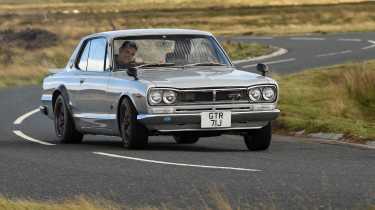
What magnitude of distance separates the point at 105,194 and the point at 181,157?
3767mm

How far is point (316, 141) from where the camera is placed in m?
16.7

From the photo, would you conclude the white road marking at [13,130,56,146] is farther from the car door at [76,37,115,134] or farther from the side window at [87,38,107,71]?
the side window at [87,38,107,71]

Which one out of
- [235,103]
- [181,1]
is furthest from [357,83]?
[181,1]

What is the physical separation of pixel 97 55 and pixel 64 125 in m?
1.19

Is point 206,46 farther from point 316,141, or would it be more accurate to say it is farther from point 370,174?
point 370,174

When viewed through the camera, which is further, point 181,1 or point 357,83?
point 181,1

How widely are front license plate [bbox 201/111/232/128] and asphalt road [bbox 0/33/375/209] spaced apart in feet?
1.14

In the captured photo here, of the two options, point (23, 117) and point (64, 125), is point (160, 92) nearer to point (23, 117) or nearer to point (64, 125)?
point (64, 125)

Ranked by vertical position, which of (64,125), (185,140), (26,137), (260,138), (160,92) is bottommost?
(26,137)

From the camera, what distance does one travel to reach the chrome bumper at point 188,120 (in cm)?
1464

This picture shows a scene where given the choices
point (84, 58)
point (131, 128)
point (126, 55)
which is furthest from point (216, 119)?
point (84, 58)

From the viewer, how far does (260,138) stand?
50.0 ft

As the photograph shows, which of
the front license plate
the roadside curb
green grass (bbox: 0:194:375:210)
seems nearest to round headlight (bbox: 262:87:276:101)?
the front license plate

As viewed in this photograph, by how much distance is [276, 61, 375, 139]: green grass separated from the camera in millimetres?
18359
